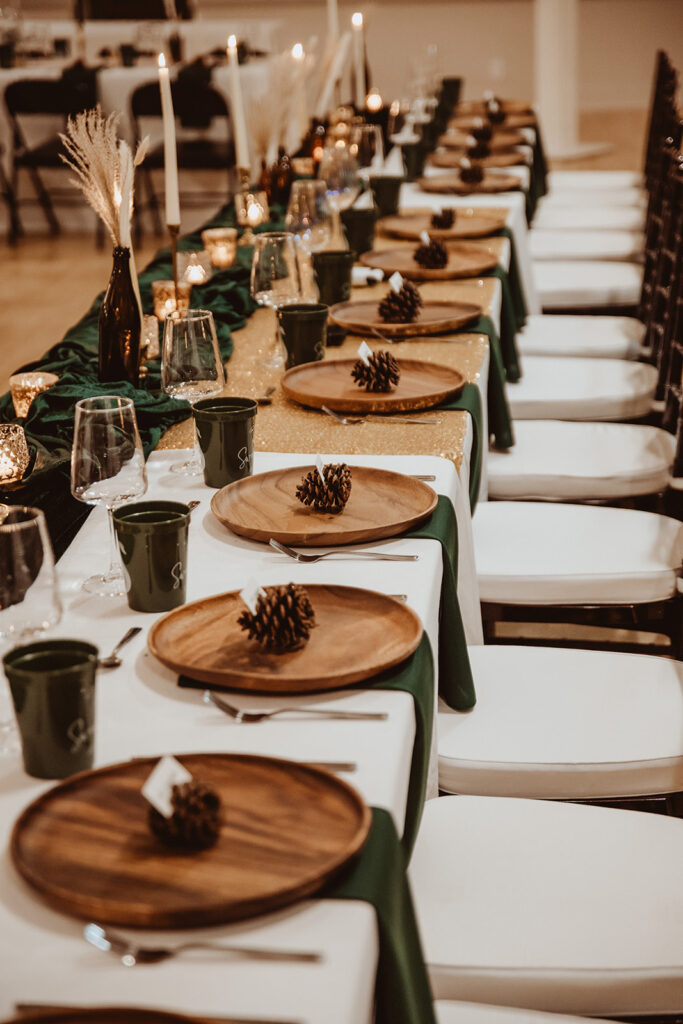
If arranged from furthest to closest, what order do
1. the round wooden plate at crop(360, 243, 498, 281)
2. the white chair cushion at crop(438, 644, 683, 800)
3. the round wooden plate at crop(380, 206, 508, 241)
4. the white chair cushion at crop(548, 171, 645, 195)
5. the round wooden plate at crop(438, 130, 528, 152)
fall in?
the white chair cushion at crop(548, 171, 645, 195), the round wooden plate at crop(438, 130, 528, 152), the round wooden plate at crop(380, 206, 508, 241), the round wooden plate at crop(360, 243, 498, 281), the white chair cushion at crop(438, 644, 683, 800)

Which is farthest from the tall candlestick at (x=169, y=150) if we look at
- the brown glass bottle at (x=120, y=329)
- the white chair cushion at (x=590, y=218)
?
the white chair cushion at (x=590, y=218)

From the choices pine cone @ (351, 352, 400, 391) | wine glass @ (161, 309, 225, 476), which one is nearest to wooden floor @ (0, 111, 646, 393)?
pine cone @ (351, 352, 400, 391)

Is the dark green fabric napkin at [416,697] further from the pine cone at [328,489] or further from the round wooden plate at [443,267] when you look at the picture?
the round wooden plate at [443,267]

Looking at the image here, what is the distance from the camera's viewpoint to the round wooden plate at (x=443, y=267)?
292 centimetres

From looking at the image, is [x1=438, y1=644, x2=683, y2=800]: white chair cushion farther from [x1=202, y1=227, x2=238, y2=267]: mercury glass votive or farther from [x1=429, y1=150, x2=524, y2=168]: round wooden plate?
[x1=429, y1=150, x2=524, y2=168]: round wooden plate

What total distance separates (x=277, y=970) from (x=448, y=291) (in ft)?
7.30

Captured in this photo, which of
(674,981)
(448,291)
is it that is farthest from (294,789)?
(448,291)

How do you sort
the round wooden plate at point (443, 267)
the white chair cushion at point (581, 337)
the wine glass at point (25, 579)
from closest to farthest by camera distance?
the wine glass at point (25, 579), the round wooden plate at point (443, 267), the white chair cushion at point (581, 337)

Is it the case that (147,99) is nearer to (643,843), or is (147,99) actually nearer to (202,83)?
(202,83)

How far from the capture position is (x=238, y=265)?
299cm

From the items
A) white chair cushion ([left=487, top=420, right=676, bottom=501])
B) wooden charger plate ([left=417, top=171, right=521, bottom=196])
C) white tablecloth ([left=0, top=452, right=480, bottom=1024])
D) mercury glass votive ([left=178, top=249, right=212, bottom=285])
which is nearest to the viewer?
white tablecloth ([left=0, top=452, right=480, bottom=1024])

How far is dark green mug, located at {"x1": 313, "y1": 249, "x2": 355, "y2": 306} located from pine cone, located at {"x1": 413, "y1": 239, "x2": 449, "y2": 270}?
358 mm

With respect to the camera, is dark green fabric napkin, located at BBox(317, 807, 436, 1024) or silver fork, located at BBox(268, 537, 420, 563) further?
silver fork, located at BBox(268, 537, 420, 563)

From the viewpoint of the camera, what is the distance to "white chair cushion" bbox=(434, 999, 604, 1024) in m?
1.17
